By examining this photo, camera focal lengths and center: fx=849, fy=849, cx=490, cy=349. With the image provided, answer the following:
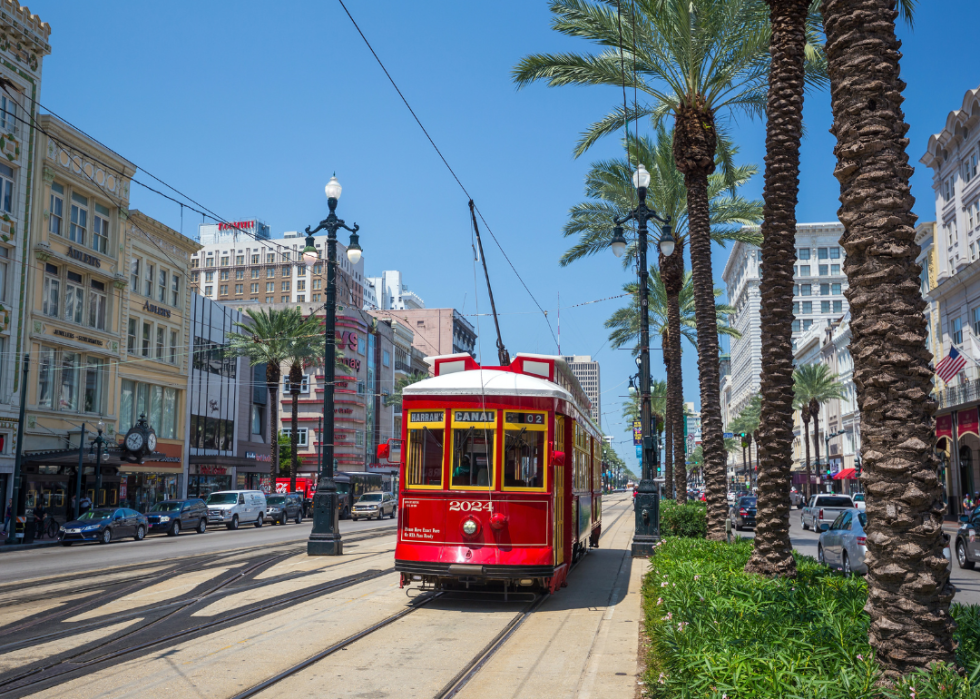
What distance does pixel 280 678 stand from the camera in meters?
7.61

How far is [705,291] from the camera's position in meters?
17.6

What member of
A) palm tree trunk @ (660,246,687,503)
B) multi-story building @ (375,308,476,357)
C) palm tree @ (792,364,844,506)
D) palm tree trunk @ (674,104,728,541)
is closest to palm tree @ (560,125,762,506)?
palm tree trunk @ (660,246,687,503)

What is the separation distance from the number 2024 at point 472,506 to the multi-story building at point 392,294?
168 meters

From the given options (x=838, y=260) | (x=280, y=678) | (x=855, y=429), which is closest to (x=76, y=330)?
(x=280, y=678)

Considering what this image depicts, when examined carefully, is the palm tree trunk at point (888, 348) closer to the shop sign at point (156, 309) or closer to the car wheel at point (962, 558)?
the car wheel at point (962, 558)

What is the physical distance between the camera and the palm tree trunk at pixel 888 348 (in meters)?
4.82

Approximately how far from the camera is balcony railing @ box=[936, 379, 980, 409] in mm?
42550

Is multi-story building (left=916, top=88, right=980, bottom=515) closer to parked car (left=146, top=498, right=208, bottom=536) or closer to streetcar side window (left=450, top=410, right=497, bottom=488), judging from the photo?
parked car (left=146, top=498, right=208, bottom=536)

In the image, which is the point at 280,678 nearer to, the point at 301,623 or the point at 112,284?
the point at 301,623

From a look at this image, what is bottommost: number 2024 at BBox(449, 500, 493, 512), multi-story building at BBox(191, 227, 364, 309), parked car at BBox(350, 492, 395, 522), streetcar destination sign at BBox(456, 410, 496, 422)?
parked car at BBox(350, 492, 395, 522)

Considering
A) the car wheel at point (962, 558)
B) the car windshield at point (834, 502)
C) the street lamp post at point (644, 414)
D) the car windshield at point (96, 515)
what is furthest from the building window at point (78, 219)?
the car wheel at point (962, 558)

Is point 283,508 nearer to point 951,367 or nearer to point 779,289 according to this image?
point 951,367

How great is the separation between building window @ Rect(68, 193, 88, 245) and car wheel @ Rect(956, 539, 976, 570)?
37.8 m

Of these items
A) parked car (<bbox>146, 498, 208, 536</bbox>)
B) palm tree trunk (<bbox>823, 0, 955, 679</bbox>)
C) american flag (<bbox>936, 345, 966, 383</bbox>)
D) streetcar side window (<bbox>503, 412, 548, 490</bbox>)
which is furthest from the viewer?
american flag (<bbox>936, 345, 966, 383</bbox>)
